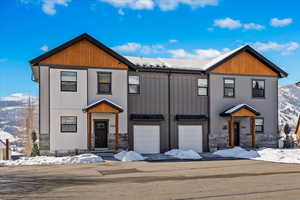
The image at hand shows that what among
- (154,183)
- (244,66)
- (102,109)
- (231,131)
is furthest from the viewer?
(244,66)

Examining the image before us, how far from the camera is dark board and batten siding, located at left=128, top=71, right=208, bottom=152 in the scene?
24531 millimetres

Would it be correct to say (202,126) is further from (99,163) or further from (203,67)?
(99,163)

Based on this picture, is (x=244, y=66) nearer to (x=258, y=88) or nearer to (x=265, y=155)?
Answer: (x=258, y=88)

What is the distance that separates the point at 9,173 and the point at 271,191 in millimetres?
10657

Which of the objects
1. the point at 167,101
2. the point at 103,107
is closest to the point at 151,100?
the point at 167,101

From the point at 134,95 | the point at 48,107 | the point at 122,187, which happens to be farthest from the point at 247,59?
the point at 122,187

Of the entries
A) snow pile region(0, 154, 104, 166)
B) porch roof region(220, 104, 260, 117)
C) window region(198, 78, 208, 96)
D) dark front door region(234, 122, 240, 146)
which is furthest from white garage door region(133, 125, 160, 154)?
dark front door region(234, 122, 240, 146)

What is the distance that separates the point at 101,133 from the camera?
77.3 ft

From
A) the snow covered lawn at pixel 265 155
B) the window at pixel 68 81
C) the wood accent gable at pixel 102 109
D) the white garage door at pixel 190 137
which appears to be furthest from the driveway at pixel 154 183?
the white garage door at pixel 190 137

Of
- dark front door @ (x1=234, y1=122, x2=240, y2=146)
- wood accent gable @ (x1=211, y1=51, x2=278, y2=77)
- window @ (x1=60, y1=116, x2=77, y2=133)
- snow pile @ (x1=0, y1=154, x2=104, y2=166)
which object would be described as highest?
wood accent gable @ (x1=211, y1=51, x2=278, y2=77)

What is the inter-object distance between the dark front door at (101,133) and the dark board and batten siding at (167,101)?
178cm

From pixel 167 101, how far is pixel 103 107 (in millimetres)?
5120

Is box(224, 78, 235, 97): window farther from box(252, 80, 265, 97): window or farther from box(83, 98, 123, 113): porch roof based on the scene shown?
box(83, 98, 123, 113): porch roof

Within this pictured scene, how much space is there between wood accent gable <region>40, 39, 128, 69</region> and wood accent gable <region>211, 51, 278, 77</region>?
26.3 ft
